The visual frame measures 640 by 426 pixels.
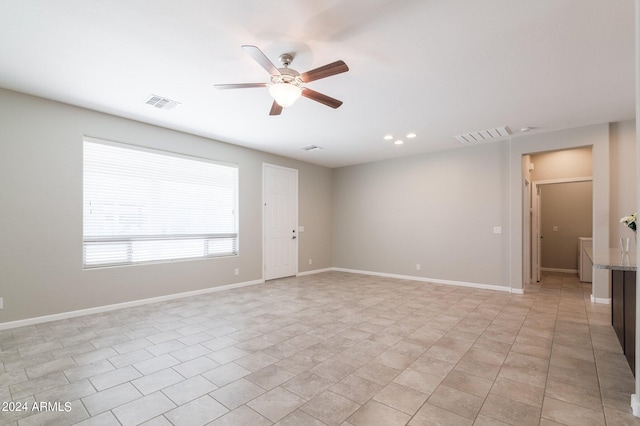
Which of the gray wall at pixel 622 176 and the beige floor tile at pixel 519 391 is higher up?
the gray wall at pixel 622 176

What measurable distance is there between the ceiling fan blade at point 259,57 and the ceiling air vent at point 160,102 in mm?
1990

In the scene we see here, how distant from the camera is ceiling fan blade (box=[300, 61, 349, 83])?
89.3 inches

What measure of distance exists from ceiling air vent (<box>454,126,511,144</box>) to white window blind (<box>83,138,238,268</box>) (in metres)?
4.30

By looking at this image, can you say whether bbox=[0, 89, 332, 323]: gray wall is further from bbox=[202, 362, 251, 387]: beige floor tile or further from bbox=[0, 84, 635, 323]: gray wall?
bbox=[202, 362, 251, 387]: beige floor tile

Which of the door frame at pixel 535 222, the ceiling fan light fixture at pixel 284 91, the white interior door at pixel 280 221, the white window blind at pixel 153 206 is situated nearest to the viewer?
the ceiling fan light fixture at pixel 284 91

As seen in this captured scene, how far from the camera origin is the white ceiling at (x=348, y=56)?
85.7 inches

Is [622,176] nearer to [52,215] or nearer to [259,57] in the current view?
[259,57]

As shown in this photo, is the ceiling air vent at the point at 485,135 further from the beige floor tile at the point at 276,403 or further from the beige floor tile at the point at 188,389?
the beige floor tile at the point at 188,389

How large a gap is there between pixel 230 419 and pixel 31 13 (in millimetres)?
3203

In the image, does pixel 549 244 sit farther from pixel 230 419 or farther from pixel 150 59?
pixel 150 59

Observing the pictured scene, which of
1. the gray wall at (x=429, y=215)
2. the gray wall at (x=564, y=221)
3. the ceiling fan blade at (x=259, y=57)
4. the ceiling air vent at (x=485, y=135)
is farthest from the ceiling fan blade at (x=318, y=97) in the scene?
the gray wall at (x=564, y=221)

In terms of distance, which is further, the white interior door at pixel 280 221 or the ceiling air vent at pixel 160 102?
the white interior door at pixel 280 221

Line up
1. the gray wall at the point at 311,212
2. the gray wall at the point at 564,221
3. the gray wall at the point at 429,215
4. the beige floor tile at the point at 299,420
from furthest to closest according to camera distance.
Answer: the gray wall at the point at 564,221 → the gray wall at the point at 429,215 → the gray wall at the point at 311,212 → the beige floor tile at the point at 299,420

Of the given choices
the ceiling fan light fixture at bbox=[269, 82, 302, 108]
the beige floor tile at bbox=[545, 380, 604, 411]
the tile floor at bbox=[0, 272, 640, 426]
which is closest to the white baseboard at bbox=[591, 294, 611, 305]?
the tile floor at bbox=[0, 272, 640, 426]
